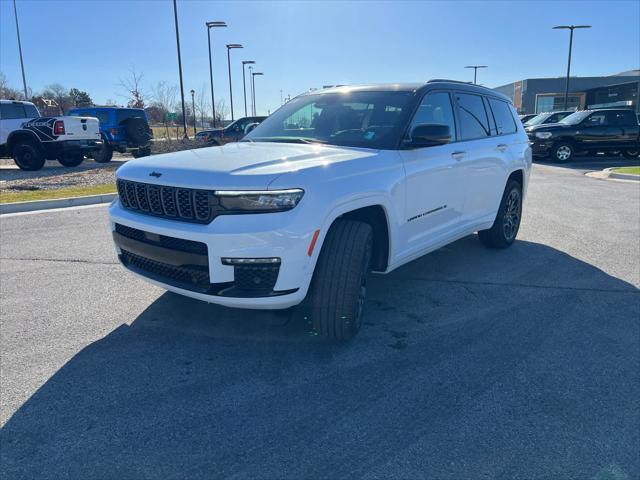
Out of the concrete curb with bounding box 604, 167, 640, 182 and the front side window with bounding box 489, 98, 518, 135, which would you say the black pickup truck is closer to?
the concrete curb with bounding box 604, 167, 640, 182

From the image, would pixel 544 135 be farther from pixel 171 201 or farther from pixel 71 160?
pixel 171 201

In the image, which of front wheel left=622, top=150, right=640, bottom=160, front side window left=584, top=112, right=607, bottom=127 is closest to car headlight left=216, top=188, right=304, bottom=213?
front side window left=584, top=112, right=607, bottom=127

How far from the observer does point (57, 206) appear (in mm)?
9039

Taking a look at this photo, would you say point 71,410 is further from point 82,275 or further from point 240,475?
point 82,275

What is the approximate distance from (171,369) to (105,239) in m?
3.80

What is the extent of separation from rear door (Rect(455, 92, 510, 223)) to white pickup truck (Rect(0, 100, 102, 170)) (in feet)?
43.4

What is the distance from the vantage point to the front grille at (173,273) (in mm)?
3006

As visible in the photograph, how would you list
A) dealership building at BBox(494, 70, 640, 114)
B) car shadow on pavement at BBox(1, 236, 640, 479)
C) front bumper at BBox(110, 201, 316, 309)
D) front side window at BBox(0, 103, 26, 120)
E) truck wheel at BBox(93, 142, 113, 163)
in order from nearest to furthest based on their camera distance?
car shadow on pavement at BBox(1, 236, 640, 479) → front bumper at BBox(110, 201, 316, 309) → front side window at BBox(0, 103, 26, 120) → truck wheel at BBox(93, 142, 113, 163) → dealership building at BBox(494, 70, 640, 114)

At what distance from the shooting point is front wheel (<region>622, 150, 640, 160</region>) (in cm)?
1853

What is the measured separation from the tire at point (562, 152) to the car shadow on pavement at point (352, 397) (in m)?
15.1

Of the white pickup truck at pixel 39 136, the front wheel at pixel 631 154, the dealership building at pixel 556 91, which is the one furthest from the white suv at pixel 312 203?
the dealership building at pixel 556 91

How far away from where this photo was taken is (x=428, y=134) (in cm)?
363

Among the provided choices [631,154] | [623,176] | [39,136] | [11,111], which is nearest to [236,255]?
[623,176]

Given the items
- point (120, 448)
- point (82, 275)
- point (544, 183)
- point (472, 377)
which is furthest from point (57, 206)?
point (544, 183)
